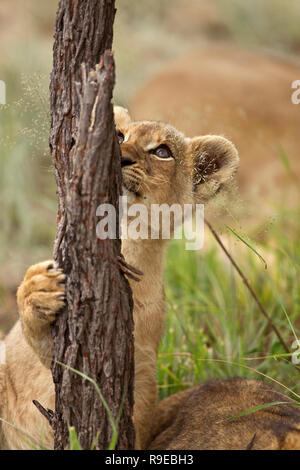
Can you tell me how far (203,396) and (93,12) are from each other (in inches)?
85.9

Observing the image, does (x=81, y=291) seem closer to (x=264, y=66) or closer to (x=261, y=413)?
(x=261, y=413)

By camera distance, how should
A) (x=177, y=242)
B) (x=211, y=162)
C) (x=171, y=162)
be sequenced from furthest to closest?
(x=177, y=242), (x=211, y=162), (x=171, y=162)

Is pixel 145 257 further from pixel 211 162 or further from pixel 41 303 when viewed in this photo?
pixel 41 303

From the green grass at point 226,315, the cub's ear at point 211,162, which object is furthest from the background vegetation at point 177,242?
the cub's ear at point 211,162

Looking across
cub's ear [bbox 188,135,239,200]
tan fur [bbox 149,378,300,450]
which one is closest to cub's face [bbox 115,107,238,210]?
cub's ear [bbox 188,135,239,200]

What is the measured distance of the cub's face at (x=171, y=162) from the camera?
335cm

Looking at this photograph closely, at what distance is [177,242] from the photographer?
654cm

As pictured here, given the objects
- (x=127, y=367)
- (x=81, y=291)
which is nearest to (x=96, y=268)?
(x=81, y=291)

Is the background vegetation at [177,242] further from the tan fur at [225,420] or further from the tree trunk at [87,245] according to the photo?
the tree trunk at [87,245]

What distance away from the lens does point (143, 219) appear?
3.44 meters

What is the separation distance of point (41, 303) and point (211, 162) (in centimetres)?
140

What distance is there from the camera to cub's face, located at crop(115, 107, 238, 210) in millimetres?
3354

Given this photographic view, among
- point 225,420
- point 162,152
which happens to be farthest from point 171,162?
point 225,420

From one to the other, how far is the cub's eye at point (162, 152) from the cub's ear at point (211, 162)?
167mm
